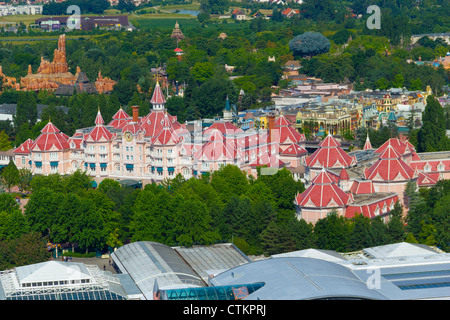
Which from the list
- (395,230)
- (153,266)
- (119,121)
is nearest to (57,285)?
(153,266)

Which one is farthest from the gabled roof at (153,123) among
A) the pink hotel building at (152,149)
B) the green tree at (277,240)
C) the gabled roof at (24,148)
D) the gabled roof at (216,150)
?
the green tree at (277,240)

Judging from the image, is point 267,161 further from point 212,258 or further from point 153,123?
point 212,258

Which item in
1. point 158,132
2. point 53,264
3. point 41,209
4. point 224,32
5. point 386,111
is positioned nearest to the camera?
point 53,264

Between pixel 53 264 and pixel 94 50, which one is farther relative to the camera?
pixel 94 50

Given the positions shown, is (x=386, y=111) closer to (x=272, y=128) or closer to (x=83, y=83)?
(x=272, y=128)

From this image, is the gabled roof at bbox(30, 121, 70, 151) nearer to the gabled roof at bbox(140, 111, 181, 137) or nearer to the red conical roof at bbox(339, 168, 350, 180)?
the gabled roof at bbox(140, 111, 181, 137)

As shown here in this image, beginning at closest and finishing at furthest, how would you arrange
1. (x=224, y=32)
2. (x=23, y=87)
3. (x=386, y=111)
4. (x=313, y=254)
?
(x=313, y=254), (x=386, y=111), (x=23, y=87), (x=224, y=32)

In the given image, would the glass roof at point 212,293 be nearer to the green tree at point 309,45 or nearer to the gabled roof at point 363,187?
the gabled roof at point 363,187
